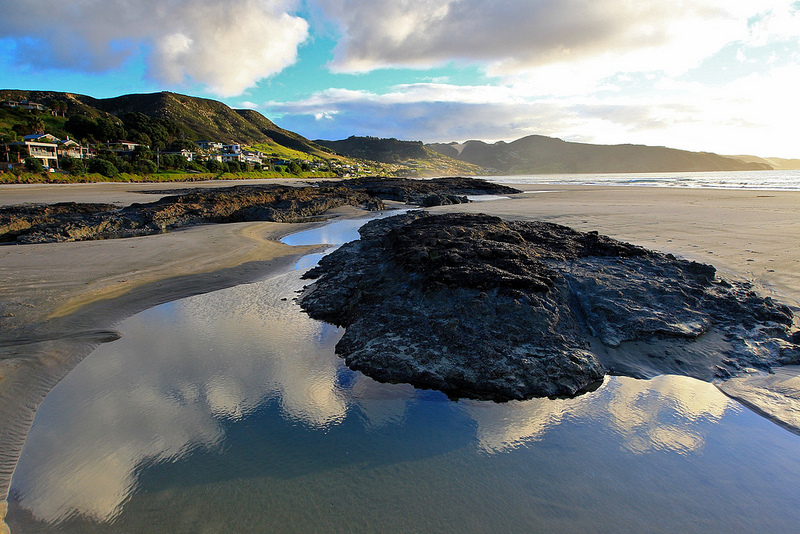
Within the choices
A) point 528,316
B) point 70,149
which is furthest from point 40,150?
point 528,316

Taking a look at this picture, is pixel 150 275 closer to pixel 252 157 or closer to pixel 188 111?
pixel 252 157

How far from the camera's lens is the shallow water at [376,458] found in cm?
292

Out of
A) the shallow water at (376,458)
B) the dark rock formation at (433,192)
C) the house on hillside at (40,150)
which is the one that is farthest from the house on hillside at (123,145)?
the shallow water at (376,458)

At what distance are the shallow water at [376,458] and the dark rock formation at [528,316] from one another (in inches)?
13.8

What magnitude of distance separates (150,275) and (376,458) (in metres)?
8.30

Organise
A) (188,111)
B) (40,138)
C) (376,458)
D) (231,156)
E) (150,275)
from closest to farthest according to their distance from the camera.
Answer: (376,458)
(150,275)
(40,138)
(231,156)
(188,111)

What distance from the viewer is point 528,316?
5223mm

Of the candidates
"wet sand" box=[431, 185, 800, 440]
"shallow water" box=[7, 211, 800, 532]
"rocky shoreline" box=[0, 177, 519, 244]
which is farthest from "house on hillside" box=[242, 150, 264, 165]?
"shallow water" box=[7, 211, 800, 532]

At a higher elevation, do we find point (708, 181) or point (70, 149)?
point (70, 149)

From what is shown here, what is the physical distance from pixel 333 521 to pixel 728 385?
15.9 feet

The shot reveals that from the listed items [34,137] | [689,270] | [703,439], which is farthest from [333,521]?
[34,137]

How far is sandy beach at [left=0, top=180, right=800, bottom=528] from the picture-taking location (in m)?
4.54

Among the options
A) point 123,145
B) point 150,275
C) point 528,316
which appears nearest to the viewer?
point 528,316

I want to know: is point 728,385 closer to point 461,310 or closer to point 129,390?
point 461,310
